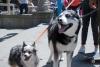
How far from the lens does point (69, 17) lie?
6488mm

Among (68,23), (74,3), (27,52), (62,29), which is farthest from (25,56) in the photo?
(74,3)

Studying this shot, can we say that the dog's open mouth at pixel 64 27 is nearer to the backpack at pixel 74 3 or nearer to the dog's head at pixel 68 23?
the dog's head at pixel 68 23

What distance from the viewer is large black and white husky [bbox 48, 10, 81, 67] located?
6.41 meters

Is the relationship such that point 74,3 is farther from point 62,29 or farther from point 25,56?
point 25,56

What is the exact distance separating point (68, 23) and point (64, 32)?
8.3 inches

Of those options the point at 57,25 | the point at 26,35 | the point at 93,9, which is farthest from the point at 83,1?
the point at 26,35

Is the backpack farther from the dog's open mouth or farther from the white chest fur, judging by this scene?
the white chest fur

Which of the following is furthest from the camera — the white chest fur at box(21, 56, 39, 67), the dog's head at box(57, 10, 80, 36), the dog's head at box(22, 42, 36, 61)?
the dog's head at box(57, 10, 80, 36)

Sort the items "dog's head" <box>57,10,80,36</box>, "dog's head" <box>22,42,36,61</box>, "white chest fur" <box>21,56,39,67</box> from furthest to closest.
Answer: "dog's head" <box>57,10,80,36</box>
"white chest fur" <box>21,56,39,67</box>
"dog's head" <box>22,42,36,61</box>

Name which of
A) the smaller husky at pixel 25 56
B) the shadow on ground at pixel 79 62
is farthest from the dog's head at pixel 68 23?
the shadow on ground at pixel 79 62

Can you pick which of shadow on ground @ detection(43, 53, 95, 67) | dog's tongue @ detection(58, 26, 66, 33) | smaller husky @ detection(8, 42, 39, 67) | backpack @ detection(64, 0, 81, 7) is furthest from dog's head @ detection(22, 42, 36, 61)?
backpack @ detection(64, 0, 81, 7)

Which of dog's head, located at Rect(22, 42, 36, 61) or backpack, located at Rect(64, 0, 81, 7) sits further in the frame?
backpack, located at Rect(64, 0, 81, 7)

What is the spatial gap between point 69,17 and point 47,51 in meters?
3.43

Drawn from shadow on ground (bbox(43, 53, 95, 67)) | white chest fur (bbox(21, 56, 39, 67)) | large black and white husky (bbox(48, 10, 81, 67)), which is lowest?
shadow on ground (bbox(43, 53, 95, 67))
